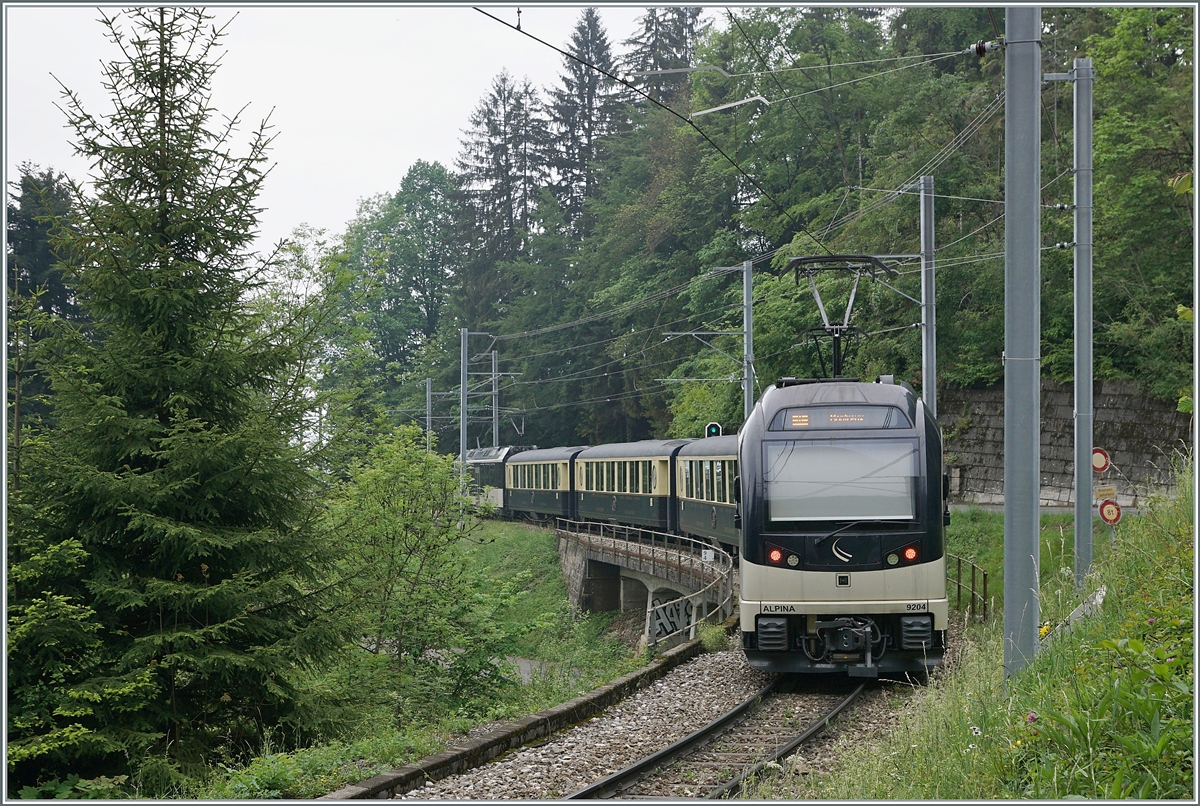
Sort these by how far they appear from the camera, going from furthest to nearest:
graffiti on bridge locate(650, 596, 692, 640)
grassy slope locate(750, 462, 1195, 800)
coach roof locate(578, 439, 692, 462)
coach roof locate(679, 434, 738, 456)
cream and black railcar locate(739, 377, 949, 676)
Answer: coach roof locate(578, 439, 692, 462) < coach roof locate(679, 434, 738, 456) < graffiti on bridge locate(650, 596, 692, 640) < cream and black railcar locate(739, 377, 949, 676) < grassy slope locate(750, 462, 1195, 800)

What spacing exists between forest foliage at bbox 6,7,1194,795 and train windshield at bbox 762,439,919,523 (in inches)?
119

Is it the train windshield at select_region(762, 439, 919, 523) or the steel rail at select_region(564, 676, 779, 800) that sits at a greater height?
the train windshield at select_region(762, 439, 919, 523)

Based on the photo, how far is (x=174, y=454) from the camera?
8656mm

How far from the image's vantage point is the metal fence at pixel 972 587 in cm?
1533

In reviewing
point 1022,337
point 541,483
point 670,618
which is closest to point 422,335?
point 541,483

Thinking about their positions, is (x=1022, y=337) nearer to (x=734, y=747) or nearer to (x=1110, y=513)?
(x=734, y=747)

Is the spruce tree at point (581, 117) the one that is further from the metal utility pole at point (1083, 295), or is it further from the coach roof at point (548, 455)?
the metal utility pole at point (1083, 295)

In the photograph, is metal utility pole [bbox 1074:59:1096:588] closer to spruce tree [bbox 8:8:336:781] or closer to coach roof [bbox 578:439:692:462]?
spruce tree [bbox 8:8:336:781]

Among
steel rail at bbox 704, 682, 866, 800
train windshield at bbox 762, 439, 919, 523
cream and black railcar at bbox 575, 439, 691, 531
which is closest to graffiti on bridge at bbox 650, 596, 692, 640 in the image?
steel rail at bbox 704, 682, 866, 800

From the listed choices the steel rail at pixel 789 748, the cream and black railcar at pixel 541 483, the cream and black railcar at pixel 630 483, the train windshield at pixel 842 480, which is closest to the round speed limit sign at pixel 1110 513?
the train windshield at pixel 842 480

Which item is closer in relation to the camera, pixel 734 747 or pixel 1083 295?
pixel 734 747

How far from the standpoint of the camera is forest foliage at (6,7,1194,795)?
28.2 ft

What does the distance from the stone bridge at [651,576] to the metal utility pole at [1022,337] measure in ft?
28.3

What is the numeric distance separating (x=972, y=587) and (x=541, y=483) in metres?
24.2
